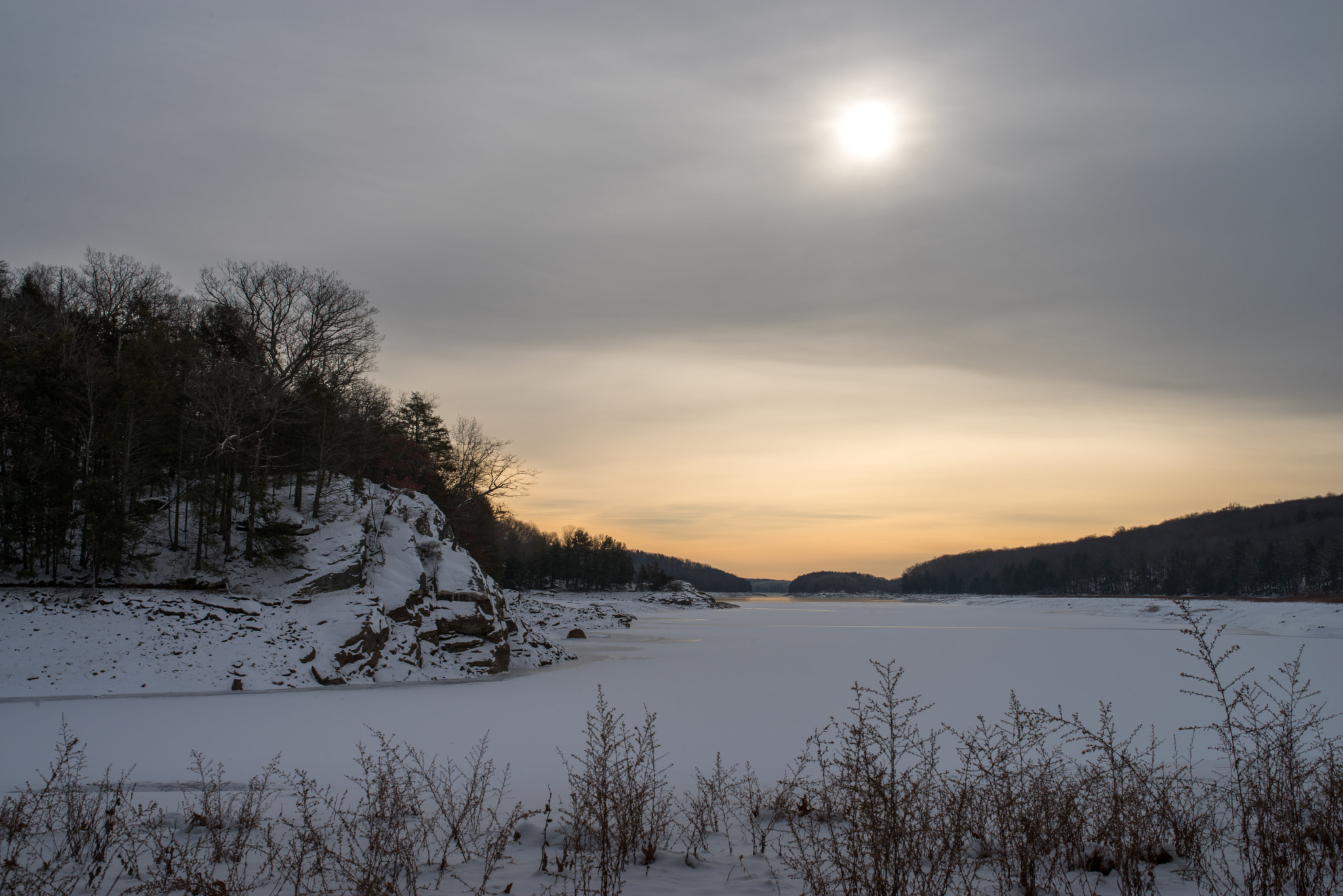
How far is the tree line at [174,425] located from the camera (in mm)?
23000

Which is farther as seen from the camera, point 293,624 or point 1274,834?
point 293,624

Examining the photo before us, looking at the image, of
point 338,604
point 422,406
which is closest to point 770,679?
point 338,604

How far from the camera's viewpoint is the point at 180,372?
101 ft

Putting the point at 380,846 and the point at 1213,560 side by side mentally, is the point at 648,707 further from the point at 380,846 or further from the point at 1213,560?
the point at 1213,560

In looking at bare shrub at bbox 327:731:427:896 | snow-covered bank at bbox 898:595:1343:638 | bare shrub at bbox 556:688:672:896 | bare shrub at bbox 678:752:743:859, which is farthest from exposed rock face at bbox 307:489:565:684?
snow-covered bank at bbox 898:595:1343:638

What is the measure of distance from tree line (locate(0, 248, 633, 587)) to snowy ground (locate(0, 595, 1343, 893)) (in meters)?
5.92

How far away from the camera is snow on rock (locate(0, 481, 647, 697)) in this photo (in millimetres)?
18391

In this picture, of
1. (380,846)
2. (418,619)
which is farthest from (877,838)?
(418,619)

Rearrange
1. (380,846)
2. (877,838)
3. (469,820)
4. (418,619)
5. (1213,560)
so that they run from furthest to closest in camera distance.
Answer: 1. (1213,560)
2. (418,619)
3. (469,820)
4. (380,846)
5. (877,838)

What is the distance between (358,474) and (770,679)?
908 inches

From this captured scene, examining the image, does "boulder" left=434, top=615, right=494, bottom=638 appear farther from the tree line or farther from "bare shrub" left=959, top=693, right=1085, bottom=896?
"bare shrub" left=959, top=693, right=1085, bottom=896

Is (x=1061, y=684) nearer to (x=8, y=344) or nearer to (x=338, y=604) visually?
(x=338, y=604)

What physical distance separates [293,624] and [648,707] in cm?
1225

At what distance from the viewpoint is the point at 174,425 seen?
27031 millimetres
